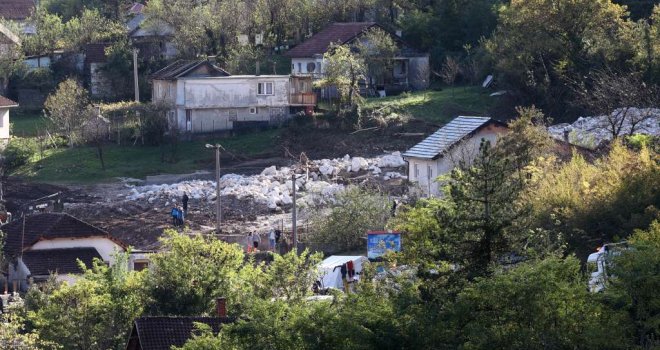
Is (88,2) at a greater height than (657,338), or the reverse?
(88,2)

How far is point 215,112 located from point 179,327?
39.4m

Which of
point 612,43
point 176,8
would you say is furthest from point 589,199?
point 176,8

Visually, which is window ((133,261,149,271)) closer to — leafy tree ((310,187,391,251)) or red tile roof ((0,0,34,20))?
leafy tree ((310,187,391,251))

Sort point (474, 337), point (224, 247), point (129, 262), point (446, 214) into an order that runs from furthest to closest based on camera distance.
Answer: point (129, 262), point (224, 247), point (446, 214), point (474, 337)

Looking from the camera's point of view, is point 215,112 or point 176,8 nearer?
point 215,112

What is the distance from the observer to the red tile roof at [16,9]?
96625 mm

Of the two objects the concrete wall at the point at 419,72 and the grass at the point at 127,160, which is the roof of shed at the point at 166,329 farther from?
the concrete wall at the point at 419,72

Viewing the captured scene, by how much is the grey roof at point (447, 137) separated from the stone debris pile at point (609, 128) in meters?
2.96

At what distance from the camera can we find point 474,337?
23938 mm

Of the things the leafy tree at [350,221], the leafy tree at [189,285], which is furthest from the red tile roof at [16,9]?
the leafy tree at [189,285]

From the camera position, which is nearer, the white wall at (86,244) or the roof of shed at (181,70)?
the white wall at (86,244)

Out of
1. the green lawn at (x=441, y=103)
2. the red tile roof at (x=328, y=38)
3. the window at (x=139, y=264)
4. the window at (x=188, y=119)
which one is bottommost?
the window at (x=139, y=264)

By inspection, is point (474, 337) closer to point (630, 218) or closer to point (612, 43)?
point (630, 218)

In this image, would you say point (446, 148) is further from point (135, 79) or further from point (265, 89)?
point (135, 79)
